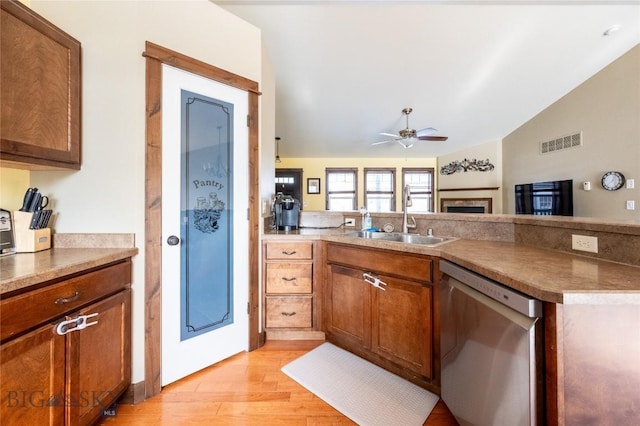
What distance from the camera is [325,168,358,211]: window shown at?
7.82m

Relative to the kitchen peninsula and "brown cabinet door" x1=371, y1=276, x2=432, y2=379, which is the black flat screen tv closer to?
the kitchen peninsula

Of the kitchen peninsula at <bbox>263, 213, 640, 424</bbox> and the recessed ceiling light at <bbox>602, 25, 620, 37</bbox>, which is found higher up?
the recessed ceiling light at <bbox>602, 25, 620, 37</bbox>

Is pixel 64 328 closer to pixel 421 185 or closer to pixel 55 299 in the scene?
pixel 55 299

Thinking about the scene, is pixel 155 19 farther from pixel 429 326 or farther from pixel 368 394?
pixel 368 394

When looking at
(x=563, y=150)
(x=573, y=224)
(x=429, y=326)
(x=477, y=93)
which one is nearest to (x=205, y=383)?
(x=429, y=326)

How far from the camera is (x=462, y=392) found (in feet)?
3.79

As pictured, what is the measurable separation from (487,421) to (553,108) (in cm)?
636

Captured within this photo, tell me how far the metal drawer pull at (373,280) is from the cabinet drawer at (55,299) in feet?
4.73

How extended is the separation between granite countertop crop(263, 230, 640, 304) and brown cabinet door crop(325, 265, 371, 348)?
45 cm

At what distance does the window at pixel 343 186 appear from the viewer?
7820 mm

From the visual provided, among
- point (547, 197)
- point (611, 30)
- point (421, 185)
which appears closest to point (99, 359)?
point (611, 30)

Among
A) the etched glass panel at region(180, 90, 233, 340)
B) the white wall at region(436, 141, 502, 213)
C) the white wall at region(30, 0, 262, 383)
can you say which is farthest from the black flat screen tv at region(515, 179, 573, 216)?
the white wall at region(30, 0, 262, 383)

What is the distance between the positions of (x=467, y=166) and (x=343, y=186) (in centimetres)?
347

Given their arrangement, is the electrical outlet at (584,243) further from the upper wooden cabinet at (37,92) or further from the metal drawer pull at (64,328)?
the upper wooden cabinet at (37,92)
